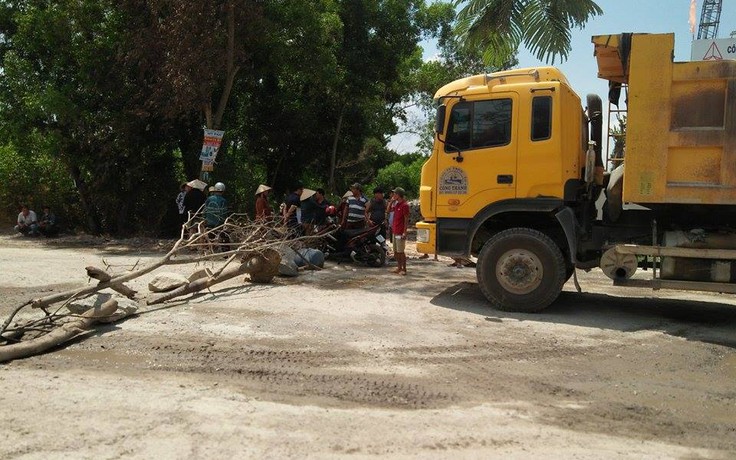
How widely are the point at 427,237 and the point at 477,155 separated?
51.0 inches

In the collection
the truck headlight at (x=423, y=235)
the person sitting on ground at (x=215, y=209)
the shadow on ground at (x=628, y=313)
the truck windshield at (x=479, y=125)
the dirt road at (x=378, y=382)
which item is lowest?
the dirt road at (x=378, y=382)

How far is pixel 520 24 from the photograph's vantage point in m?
11.4

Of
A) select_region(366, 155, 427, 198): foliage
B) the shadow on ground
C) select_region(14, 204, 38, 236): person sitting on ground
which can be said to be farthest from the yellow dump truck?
select_region(366, 155, 427, 198): foliage

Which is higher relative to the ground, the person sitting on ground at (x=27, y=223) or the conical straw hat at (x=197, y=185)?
the conical straw hat at (x=197, y=185)

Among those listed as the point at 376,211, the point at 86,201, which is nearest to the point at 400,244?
the point at 376,211

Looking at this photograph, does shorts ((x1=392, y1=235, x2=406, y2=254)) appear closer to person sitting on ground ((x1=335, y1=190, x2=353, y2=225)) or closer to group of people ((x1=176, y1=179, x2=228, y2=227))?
person sitting on ground ((x1=335, y1=190, x2=353, y2=225))

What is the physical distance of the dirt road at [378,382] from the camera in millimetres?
3867

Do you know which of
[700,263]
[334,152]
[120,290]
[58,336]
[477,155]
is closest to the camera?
[58,336]

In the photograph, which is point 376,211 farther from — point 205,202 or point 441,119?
point 441,119

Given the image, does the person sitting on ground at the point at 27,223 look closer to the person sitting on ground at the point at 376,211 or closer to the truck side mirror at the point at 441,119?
the person sitting on ground at the point at 376,211

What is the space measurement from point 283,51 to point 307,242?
6.91 meters

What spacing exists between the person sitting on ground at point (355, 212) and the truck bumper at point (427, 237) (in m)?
3.81

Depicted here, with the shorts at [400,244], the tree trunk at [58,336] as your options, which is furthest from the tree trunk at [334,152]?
the tree trunk at [58,336]

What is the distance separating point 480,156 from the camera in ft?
25.8
